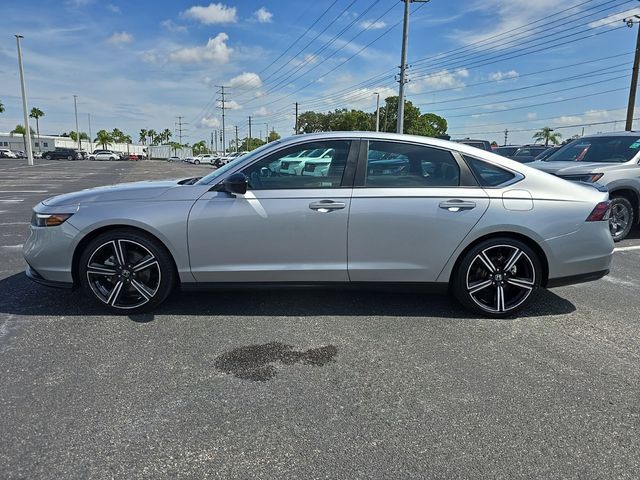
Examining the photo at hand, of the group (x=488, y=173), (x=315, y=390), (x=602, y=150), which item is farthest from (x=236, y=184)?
(x=602, y=150)

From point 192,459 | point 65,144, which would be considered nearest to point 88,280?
point 192,459

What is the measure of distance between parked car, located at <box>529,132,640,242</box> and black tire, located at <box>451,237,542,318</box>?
359cm

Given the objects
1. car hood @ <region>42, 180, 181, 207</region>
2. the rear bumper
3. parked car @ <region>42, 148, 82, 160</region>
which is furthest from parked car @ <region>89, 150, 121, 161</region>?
the rear bumper

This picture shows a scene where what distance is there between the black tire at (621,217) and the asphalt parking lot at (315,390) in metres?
3.61

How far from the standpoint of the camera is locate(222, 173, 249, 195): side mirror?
11.8 feet

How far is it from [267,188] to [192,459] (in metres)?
2.19

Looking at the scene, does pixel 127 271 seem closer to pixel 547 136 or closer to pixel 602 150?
pixel 602 150

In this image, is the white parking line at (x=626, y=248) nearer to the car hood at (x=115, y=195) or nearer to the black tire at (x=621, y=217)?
the black tire at (x=621, y=217)

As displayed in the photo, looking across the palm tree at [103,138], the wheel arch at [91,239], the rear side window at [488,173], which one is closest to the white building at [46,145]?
the palm tree at [103,138]

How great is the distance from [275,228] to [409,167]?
1.28 m

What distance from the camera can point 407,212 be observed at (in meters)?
3.69

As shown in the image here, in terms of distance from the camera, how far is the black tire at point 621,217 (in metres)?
7.15

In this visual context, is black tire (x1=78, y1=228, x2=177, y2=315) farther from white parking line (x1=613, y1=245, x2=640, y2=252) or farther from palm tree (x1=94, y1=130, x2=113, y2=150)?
palm tree (x1=94, y1=130, x2=113, y2=150)

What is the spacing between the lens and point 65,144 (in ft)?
351
